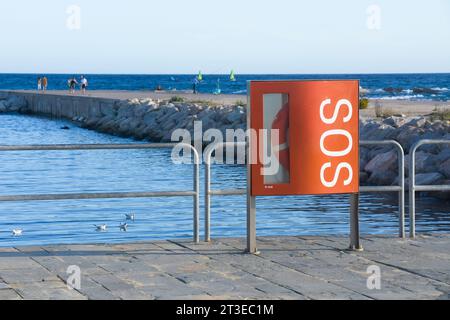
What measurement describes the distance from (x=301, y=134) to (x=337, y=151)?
0.42 metres

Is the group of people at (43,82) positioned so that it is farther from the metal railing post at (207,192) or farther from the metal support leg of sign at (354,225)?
the metal support leg of sign at (354,225)

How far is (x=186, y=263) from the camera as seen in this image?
901 centimetres

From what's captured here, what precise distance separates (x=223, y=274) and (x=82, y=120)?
149 ft

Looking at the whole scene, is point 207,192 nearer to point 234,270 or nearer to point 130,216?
point 234,270

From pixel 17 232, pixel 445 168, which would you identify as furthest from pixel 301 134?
pixel 445 168

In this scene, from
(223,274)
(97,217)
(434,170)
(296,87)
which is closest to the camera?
(223,274)

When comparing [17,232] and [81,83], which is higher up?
[81,83]

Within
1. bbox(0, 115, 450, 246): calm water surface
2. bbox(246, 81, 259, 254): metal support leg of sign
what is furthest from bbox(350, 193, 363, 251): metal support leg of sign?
bbox(0, 115, 450, 246): calm water surface

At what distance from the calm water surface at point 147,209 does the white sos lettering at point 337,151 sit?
540 cm

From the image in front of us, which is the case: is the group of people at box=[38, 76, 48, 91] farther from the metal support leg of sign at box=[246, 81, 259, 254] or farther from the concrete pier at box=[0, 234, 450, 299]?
the metal support leg of sign at box=[246, 81, 259, 254]

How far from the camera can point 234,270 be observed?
8656mm

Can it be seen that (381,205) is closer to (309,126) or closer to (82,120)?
(309,126)

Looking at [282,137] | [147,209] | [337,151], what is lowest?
[147,209]
